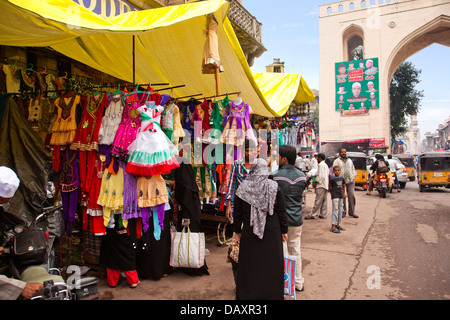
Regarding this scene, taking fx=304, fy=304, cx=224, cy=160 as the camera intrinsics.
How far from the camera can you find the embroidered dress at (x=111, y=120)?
364 centimetres

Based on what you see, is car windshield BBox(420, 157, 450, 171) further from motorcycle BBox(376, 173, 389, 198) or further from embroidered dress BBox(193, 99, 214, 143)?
embroidered dress BBox(193, 99, 214, 143)

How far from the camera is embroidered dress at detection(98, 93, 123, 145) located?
11.9ft

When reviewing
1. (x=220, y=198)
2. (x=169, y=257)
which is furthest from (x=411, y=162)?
(x=169, y=257)

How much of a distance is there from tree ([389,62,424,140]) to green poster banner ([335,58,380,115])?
208 inches

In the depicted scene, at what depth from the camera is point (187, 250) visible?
4.08 metres

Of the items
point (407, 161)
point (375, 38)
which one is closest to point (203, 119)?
point (407, 161)

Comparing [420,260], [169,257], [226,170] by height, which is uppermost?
[226,170]

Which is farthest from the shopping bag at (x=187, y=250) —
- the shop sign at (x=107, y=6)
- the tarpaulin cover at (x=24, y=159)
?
the shop sign at (x=107, y=6)

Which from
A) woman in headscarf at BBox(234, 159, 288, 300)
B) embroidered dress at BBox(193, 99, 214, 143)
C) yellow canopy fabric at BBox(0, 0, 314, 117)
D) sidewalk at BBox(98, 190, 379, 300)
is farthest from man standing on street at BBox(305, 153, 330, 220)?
woman in headscarf at BBox(234, 159, 288, 300)

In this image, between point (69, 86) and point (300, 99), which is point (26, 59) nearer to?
point (69, 86)

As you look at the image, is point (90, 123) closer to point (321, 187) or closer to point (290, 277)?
point (290, 277)

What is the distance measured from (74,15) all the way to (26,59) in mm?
2608

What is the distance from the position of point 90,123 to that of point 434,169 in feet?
45.7

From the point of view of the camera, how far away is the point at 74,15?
10.2ft
